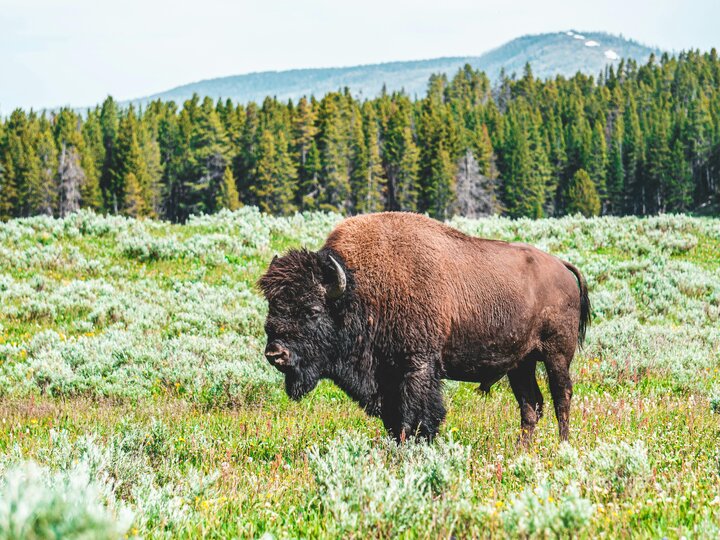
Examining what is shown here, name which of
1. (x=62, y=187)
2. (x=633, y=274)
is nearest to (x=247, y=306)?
(x=633, y=274)

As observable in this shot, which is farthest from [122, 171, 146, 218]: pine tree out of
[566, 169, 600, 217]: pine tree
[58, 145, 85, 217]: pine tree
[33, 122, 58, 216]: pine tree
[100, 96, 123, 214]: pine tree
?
[566, 169, 600, 217]: pine tree

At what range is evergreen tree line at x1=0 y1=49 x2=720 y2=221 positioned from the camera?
71000mm

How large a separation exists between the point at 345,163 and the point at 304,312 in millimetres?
66605

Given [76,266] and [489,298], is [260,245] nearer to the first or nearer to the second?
[76,266]

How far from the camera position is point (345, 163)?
7112 cm

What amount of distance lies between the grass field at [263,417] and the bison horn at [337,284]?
1.25 meters

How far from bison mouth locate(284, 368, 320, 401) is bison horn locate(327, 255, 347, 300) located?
71cm

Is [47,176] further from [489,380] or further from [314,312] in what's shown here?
[489,380]

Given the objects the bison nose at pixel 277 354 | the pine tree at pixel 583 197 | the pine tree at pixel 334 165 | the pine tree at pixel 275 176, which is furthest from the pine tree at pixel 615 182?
the bison nose at pixel 277 354

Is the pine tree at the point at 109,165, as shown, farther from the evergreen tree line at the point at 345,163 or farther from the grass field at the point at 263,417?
the grass field at the point at 263,417

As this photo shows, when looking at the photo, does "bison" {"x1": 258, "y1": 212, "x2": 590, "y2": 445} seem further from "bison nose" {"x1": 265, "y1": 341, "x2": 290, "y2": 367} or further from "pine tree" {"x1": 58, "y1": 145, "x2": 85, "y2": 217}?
"pine tree" {"x1": 58, "y1": 145, "x2": 85, "y2": 217}

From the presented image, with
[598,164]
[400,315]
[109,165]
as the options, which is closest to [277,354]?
[400,315]

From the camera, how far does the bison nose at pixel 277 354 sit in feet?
17.7

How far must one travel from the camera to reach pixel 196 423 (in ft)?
22.0
